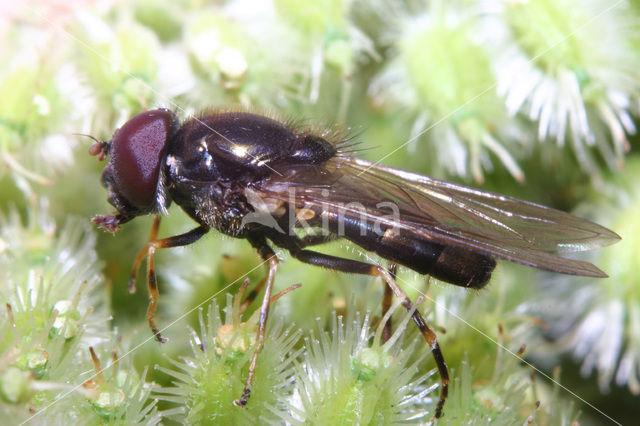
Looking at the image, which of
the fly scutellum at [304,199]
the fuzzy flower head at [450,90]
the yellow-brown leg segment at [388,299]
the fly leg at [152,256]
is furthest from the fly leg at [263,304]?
the fuzzy flower head at [450,90]

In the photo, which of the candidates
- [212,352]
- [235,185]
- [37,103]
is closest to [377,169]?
[235,185]

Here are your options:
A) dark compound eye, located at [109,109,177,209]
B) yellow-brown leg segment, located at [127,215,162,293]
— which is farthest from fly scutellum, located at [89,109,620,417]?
yellow-brown leg segment, located at [127,215,162,293]

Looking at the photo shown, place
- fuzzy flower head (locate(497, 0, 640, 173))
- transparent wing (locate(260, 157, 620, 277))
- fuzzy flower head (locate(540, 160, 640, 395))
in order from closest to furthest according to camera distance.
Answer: transparent wing (locate(260, 157, 620, 277)), fuzzy flower head (locate(497, 0, 640, 173)), fuzzy flower head (locate(540, 160, 640, 395))

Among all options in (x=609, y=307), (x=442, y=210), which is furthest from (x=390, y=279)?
(x=609, y=307)

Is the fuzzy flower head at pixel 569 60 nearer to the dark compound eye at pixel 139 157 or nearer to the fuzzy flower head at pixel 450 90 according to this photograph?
the fuzzy flower head at pixel 450 90

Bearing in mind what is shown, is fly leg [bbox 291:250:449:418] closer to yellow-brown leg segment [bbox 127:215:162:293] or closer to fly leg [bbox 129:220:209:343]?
fly leg [bbox 129:220:209:343]

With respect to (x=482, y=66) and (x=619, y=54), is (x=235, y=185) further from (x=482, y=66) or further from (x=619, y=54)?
(x=619, y=54)

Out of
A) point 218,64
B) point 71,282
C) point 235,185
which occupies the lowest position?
point 71,282
